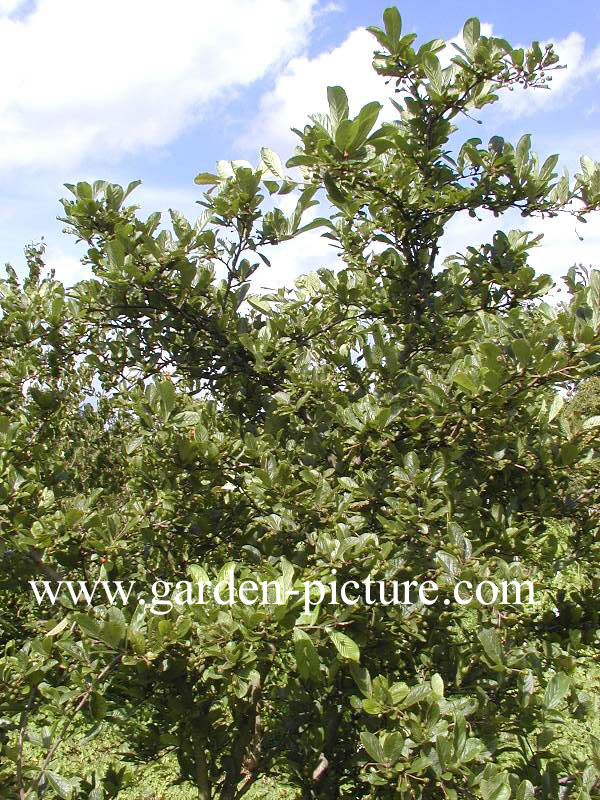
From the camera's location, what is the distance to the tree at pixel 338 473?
179 centimetres

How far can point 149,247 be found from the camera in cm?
226

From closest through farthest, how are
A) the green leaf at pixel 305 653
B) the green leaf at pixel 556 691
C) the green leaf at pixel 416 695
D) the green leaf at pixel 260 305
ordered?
the green leaf at pixel 305 653, the green leaf at pixel 416 695, the green leaf at pixel 556 691, the green leaf at pixel 260 305

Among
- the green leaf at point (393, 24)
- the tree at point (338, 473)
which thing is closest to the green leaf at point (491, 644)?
the tree at point (338, 473)

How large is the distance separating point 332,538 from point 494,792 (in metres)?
0.72

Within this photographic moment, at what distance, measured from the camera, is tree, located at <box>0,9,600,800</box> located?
5.87 feet

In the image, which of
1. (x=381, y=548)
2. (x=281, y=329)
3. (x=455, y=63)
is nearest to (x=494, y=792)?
(x=381, y=548)

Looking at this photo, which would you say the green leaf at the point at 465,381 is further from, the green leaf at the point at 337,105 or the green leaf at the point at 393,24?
the green leaf at the point at 393,24

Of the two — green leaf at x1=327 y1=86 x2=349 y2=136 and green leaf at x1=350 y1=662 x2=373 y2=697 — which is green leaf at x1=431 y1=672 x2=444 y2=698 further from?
green leaf at x1=327 y1=86 x2=349 y2=136

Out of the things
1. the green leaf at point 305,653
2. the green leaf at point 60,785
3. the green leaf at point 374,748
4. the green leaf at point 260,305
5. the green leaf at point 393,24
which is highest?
the green leaf at point 393,24

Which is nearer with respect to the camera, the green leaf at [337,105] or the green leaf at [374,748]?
the green leaf at [374,748]

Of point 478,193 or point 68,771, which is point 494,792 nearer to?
point 478,193

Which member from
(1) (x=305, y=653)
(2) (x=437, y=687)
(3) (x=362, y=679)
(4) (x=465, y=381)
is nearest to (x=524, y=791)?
(2) (x=437, y=687)

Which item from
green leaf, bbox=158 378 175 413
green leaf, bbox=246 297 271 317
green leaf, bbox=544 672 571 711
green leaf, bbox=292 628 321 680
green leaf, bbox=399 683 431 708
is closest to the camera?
green leaf, bbox=292 628 321 680

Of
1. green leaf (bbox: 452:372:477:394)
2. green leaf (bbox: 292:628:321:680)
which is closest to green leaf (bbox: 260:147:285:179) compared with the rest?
green leaf (bbox: 452:372:477:394)
